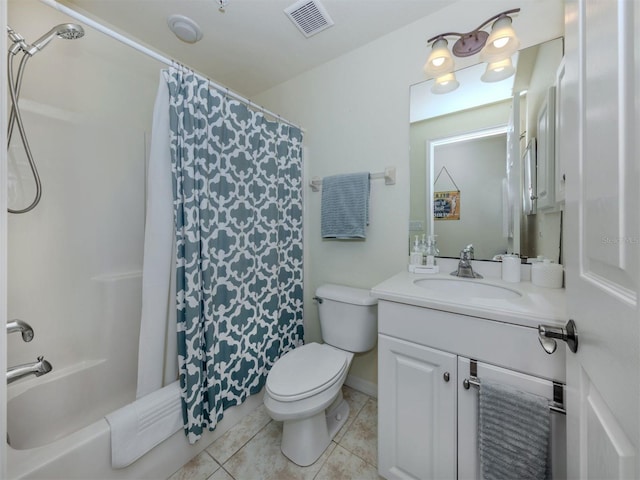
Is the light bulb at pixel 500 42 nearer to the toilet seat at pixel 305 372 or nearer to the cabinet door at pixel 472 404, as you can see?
the cabinet door at pixel 472 404

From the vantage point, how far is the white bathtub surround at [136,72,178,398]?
3.64 ft

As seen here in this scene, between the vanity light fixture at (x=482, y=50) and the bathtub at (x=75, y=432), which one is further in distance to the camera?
the vanity light fixture at (x=482, y=50)

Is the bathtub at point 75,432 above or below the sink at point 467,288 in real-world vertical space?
below

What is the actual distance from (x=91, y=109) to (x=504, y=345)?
7.51 feet

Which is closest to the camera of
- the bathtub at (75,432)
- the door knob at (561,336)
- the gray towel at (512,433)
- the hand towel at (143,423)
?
the door knob at (561,336)

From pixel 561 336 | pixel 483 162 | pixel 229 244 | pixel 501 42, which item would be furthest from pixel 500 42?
pixel 229 244

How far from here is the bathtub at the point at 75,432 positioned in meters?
0.81

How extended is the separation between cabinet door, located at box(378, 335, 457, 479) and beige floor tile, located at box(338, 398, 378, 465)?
0.59 feet

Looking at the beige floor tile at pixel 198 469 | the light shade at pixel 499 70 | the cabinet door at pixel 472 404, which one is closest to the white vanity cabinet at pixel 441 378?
the cabinet door at pixel 472 404

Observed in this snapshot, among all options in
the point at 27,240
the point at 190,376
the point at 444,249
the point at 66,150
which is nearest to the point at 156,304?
the point at 190,376

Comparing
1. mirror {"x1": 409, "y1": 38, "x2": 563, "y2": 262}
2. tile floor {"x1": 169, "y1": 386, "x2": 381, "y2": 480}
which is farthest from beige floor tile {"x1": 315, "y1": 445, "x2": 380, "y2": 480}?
mirror {"x1": 409, "y1": 38, "x2": 563, "y2": 262}

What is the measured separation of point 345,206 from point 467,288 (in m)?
0.84

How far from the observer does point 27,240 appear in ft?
3.91

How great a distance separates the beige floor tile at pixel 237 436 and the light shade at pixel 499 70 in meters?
2.26
